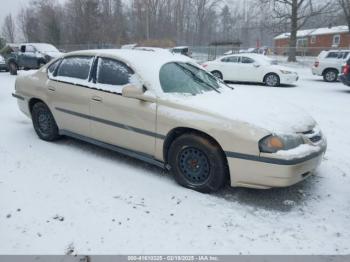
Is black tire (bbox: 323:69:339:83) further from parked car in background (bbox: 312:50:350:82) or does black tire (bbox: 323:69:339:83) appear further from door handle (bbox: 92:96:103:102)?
door handle (bbox: 92:96:103:102)

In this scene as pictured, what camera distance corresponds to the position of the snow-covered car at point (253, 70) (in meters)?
14.9

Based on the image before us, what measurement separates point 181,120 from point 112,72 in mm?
1398

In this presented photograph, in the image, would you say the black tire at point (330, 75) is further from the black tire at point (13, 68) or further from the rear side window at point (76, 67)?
the black tire at point (13, 68)

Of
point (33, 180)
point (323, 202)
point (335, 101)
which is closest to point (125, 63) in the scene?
point (33, 180)

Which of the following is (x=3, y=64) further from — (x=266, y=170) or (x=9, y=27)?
(x=9, y=27)

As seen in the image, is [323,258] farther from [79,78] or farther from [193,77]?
[79,78]

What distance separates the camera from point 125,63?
4.73 m

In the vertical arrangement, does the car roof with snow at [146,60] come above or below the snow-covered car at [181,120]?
above

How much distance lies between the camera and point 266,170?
3.69 meters

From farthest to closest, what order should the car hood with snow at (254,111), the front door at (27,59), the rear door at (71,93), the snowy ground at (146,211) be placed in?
the front door at (27,59), the rear door at (71,93), the car hood with snow at (254,111), the snowy ground at (146,211)

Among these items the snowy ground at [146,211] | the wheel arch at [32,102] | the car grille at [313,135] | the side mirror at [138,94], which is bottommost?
the snowy ground at [146,211]

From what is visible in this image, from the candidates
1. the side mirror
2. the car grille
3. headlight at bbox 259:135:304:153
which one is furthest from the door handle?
the car grille

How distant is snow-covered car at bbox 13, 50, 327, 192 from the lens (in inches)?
147

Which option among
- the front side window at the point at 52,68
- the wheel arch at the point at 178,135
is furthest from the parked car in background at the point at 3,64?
the wheel arch at the point at 178,135
